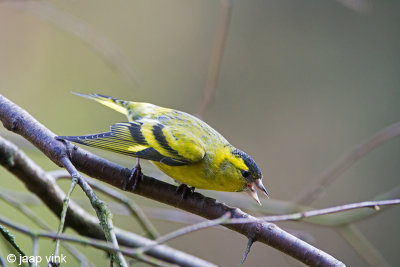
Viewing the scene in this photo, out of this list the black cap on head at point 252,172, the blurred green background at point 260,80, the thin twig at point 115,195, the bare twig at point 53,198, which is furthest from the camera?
the blurred green background at point 260,80

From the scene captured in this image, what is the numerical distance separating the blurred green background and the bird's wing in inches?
113

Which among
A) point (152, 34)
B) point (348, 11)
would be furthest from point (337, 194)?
point (152, 34)

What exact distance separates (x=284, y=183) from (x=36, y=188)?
3.68 m

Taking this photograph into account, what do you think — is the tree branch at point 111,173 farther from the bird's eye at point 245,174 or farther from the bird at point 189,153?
the bird's eye at point 245,174

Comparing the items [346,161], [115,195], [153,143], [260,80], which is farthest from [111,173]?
[260,80]

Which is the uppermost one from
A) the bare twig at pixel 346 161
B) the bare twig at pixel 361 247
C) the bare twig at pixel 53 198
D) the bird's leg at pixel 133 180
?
the bare twig at pixel 346 161

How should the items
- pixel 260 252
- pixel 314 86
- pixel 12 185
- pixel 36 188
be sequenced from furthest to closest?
pixel 314 86
pixel 260 252
pixel 12 185
pixel 36 188

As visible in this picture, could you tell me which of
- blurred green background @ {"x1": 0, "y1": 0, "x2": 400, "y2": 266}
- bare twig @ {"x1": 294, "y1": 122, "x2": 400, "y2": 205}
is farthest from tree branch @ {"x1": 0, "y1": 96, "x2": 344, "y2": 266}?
blurred green background @ {"x1": 0, "y1": 0, "x2": 400, "y2": 266}

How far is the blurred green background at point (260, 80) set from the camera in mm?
5156

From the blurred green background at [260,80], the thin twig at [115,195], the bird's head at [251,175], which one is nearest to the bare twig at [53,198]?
the thin twig at [115,195]

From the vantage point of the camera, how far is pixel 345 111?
5.44 metres

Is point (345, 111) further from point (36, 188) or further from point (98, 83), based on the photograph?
point (36, 188)

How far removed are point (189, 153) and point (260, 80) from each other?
10.7 feet

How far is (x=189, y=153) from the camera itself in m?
2.30
